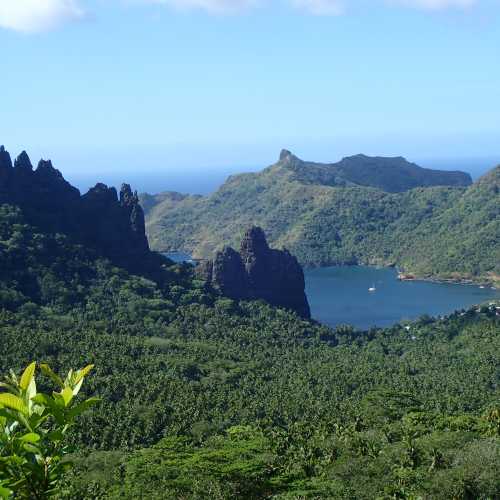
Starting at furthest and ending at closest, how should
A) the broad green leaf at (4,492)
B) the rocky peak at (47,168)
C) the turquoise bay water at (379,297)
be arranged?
the turquoise bay water at (379,297) < the rocky peak at (47,168) < the broad green leaf at (4,492)

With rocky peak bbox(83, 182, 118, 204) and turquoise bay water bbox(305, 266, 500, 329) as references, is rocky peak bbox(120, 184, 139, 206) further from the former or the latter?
turquoise bay water bbox(305, 266, 500, 329)

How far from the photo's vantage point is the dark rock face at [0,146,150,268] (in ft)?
333

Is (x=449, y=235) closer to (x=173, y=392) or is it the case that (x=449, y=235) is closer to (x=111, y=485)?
(x=173, y=392)

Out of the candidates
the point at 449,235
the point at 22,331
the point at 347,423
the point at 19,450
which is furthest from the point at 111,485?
the point at 449,235

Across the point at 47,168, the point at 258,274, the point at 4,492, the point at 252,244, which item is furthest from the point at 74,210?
the point at 4,492

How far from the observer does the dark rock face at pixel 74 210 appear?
3999 inches

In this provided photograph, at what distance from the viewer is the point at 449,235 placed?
18988 centimetres

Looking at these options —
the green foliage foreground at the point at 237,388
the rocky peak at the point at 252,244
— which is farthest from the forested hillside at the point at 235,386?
the rocky peak at the point at 252,244

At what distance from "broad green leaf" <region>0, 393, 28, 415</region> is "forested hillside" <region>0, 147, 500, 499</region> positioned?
1.40 meters

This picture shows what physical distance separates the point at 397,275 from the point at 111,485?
494 ft

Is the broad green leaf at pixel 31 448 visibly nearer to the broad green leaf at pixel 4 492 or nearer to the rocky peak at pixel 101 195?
the broad green leaf at pixel 4 492

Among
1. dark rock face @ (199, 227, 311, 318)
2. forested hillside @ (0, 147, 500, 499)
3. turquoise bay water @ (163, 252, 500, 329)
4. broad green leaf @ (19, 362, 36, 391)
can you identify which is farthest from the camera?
turquoise bay water @ (163, 252, 500, 329)

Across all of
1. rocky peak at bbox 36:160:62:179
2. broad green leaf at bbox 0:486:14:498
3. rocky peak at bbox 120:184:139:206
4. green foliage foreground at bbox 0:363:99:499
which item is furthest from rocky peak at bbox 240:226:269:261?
broad green leaf at bbox 0:486:14:498

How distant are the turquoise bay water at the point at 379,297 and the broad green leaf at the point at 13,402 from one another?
12074 centimetres
